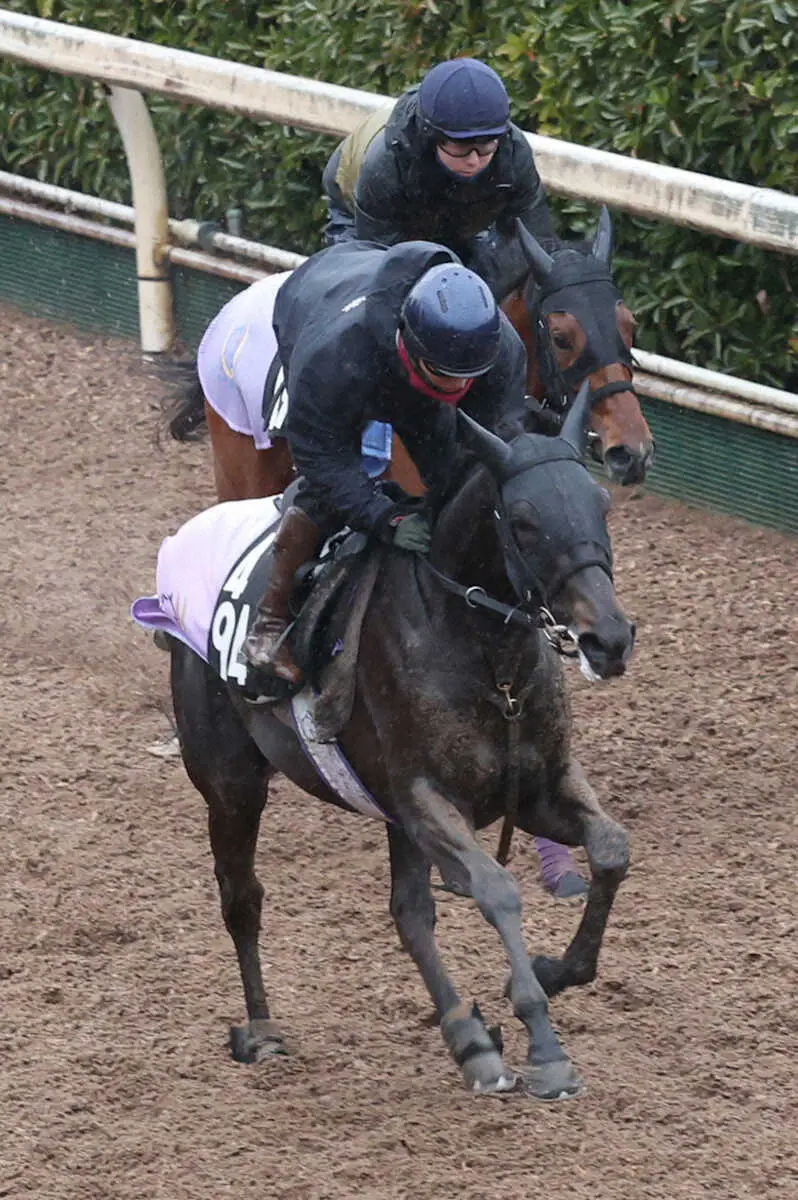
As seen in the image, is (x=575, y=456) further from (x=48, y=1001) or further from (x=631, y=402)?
(x=48, y=1001)

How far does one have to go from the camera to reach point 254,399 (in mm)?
6387

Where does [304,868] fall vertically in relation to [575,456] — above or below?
below

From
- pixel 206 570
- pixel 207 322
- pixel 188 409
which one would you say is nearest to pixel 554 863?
pixel 206 570

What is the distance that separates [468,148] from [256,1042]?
2.34m

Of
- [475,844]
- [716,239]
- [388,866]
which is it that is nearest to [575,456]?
[475,844]

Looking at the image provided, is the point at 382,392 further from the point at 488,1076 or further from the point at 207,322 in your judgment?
the point at 207,322

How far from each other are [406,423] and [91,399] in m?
5.38

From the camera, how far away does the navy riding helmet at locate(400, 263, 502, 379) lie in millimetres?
4211

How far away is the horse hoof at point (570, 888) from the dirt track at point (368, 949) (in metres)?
0.06

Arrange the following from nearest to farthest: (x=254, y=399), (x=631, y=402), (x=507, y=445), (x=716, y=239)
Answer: (x=507, y=445), (x=631, y=402), (x=254, y=399), (x=716, y=239)

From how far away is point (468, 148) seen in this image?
18.0 ft

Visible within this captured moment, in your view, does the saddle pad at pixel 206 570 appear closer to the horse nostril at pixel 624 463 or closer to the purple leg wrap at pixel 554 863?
the horse nostril at pixel 624 463

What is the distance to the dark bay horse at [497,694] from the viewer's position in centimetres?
421

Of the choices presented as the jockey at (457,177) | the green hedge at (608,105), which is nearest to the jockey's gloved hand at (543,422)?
the jockey at (457,177)
